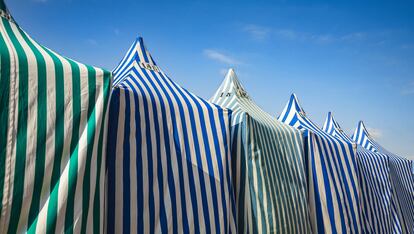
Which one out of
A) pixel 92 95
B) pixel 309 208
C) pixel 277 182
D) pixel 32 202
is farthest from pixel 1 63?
pixel 309 208

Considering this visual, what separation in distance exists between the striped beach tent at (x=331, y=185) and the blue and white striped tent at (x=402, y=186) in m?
1.90

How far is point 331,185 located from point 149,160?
2775 millimetres

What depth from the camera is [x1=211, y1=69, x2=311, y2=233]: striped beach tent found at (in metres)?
3.85

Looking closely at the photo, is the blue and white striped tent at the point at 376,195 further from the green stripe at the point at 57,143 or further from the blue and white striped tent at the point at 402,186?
the green stripe at the point at 57,143

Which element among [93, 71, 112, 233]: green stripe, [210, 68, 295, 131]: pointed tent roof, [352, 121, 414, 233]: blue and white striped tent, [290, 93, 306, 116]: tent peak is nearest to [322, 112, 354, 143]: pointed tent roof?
[352, 121, 414, 233]: blue and white striped tent

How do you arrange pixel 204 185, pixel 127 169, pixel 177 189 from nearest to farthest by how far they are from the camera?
1. pixel 127 169
2. pixel 177 189
3. pixel 204 185

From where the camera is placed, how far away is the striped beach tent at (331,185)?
4.64 metres

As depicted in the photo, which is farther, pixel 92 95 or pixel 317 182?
pixel 317 182

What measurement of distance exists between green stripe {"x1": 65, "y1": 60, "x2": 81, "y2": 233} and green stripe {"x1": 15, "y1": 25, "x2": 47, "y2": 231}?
6.9 inches

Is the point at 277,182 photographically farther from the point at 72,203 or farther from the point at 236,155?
the point at 72,203

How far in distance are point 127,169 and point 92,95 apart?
0.72 metres

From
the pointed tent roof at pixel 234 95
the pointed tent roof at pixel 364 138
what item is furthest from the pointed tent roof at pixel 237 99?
the pointed tent roof at pixel 364 138

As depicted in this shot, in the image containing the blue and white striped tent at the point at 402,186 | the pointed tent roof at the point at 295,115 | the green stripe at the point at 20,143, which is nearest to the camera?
the green stripe at the point at 20,143

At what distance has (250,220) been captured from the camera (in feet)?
12.6
